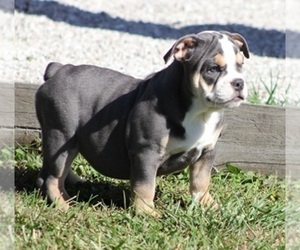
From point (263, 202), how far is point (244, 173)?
0.79 m

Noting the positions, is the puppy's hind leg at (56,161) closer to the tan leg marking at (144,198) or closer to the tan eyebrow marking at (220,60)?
the tan leg marking at (144,198)

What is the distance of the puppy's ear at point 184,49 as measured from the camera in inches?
215

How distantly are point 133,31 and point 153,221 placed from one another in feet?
15.8

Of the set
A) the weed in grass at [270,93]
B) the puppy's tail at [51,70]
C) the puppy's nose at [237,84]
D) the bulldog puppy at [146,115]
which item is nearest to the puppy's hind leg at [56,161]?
the bulldog puppy at [146,115]

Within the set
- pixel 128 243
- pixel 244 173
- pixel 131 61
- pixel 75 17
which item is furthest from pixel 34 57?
pixel 128 243

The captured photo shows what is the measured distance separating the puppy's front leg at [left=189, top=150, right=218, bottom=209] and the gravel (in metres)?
2.12

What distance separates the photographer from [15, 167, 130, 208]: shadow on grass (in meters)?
5.98

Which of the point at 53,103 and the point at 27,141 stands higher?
the point at 53,103

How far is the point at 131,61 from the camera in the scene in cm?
900

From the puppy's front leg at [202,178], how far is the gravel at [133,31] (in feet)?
6.95

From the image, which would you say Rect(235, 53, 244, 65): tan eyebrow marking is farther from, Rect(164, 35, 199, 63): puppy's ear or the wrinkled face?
Rect(164, 35, 199, 63): puppy's ear

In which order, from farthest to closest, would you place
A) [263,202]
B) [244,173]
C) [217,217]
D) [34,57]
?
[34,57] → [244,173] → [263,202] → [217,217]

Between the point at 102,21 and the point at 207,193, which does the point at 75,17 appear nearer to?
the point at 102,21

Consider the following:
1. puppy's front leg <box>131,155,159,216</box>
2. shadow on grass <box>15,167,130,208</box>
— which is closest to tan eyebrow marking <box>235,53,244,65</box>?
puppy's front leg <box>131,155,159,216</box>
